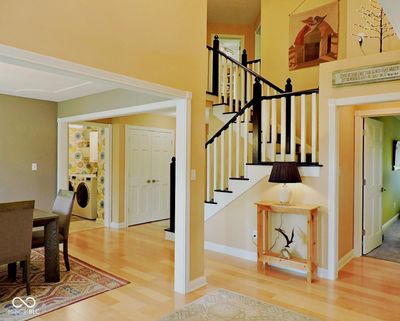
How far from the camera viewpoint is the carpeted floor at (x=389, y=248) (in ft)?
14.3

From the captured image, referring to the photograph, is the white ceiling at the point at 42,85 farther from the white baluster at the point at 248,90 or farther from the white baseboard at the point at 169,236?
the white baseboard at the point at 169,236

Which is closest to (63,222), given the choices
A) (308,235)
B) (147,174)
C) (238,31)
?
(308,235)

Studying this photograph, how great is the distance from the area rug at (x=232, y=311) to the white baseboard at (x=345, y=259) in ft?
5.13

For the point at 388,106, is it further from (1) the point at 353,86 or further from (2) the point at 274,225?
(2) the point at 274,225

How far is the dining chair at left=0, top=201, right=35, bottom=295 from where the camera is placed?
2760 millimetres

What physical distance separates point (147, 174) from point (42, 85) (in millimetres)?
2786

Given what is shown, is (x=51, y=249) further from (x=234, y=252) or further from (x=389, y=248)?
(x=389, y=248)

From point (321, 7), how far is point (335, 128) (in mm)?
2971

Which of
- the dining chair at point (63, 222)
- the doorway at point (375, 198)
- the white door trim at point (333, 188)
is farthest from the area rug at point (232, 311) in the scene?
the doorway at point (375, 198)

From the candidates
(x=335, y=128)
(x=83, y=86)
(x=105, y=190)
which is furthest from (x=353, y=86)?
(x=105, y=190)

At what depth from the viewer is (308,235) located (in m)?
3.51

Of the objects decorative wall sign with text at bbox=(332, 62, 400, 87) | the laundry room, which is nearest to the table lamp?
decorative wall sign with text at bbox=(332, 62, 400, 87)

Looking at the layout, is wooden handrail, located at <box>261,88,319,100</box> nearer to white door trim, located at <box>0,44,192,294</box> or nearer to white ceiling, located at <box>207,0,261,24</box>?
white door trim, located at <box>0,44,192,294</box>

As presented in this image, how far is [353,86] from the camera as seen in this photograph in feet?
11.2
